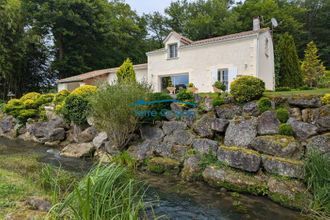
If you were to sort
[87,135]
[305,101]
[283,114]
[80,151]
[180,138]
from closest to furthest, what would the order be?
[305,101] < [283,114] < [180,138] < [80,151] < [87,135]

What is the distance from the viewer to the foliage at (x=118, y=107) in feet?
37.0

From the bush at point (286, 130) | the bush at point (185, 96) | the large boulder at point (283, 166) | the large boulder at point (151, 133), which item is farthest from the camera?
the bush at point (185, 96)

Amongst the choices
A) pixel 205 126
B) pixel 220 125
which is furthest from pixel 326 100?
pixel 205 126

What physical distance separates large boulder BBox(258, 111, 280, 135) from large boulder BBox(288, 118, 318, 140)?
0.52 m

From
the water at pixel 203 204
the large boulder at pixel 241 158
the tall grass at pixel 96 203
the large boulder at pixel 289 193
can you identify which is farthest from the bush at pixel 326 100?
the tall grass at pixel 96 203

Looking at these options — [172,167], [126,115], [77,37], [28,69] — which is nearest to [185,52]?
[126,115]

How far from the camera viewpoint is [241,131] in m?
9.77

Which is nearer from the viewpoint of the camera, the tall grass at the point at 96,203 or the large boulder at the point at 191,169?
the tall grass at the point at 96,203

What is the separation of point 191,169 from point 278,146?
3.03m

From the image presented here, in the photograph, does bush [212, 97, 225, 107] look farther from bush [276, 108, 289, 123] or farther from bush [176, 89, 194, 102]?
bush [276, 108, 289, 123]

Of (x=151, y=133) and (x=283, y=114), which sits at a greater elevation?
(x=283, y=114)

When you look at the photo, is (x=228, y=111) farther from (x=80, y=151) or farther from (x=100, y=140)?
(x=80, y=151)

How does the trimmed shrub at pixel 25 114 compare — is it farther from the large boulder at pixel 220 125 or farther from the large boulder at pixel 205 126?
the large boulder at pixel 220 125

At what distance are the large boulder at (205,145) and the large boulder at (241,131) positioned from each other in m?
0.50
